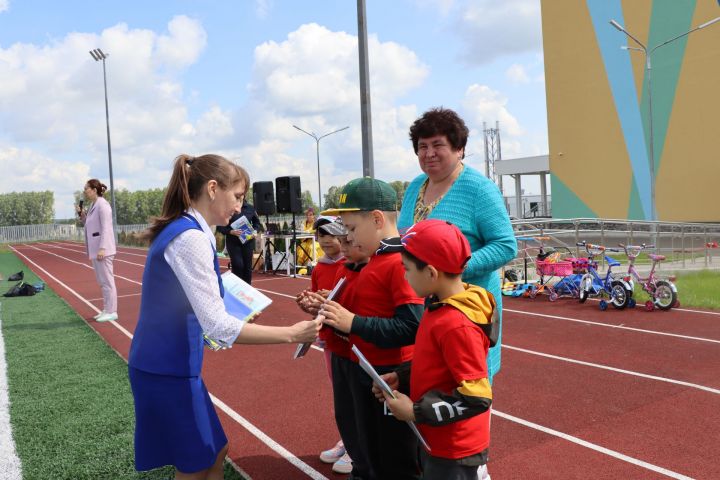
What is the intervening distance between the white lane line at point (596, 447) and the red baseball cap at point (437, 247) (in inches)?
98.2

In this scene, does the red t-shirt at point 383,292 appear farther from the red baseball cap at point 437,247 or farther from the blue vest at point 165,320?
the blue vest at point 165,320

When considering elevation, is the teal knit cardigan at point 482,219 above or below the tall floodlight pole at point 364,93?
below

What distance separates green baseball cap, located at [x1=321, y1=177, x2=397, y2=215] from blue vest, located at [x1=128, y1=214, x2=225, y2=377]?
27.8 inches

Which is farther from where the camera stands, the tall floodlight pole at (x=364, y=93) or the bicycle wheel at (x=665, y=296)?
the bicycle wheel at (x=665, y=296)

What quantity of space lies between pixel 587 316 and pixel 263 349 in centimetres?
498

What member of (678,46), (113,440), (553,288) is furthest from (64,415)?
(678,46)

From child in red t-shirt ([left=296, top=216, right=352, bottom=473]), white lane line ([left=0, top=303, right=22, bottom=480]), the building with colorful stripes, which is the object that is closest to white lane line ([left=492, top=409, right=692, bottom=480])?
child in red t-shirt ([left=296, top=216, right=352, bottom=473])

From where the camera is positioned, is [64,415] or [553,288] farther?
[553,288]

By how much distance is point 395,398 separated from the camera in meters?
2.04

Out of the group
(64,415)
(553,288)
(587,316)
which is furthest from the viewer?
(553,288)

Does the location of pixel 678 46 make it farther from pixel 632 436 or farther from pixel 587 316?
pixel 632 436

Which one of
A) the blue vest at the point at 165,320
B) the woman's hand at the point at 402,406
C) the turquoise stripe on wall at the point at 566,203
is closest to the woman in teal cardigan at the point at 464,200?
the woman's hand at the point at 402,406

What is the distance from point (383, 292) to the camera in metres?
2.53

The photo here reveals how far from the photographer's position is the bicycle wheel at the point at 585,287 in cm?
992
